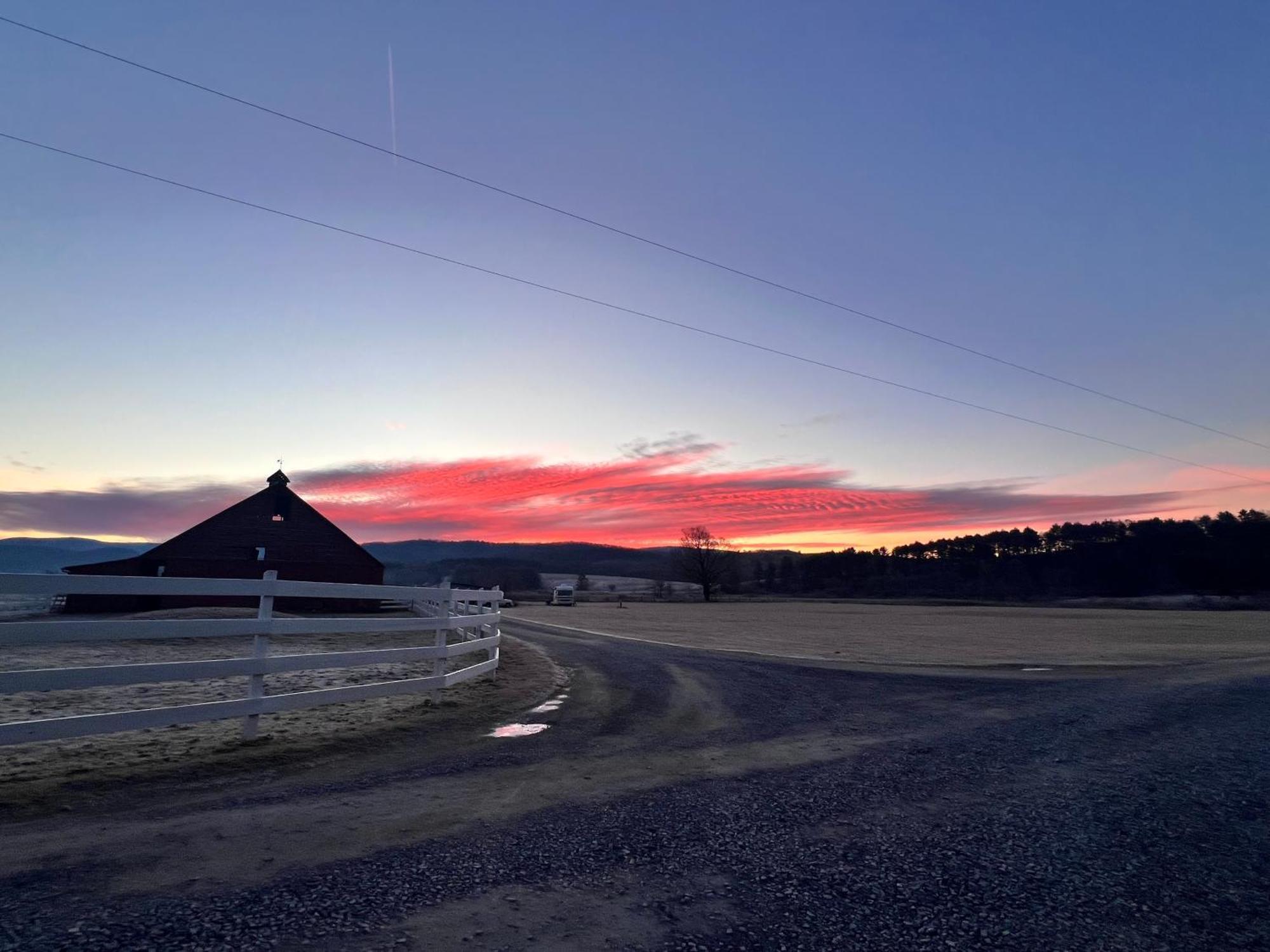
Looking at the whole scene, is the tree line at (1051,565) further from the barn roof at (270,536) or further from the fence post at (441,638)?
the fence post at (441,638)

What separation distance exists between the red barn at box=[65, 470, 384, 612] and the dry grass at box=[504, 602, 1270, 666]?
50.3ft

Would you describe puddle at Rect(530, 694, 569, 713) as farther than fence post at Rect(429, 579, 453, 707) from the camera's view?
No

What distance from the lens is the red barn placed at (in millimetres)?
42562

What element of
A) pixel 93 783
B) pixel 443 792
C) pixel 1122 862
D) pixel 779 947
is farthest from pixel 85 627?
pixel 1122 862

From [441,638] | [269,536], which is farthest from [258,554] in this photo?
[441,638]

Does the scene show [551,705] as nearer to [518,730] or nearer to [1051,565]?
[518,730]

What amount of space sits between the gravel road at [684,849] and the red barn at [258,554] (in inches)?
1583

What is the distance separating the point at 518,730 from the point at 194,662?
11.4ft

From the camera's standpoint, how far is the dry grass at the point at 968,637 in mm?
19891

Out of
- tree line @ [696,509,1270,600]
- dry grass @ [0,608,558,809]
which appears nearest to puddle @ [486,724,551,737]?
dry grass @ [0,608,558,809]

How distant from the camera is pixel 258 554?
143ft

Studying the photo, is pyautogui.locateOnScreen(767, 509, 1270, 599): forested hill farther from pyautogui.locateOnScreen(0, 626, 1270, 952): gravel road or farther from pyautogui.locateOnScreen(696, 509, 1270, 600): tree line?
pyautogui.locateOnScreen(0, 626, 1270, 952): gravel road

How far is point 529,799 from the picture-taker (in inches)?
208

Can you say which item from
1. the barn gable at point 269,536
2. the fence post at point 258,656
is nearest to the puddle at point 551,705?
the fence post at point 258,656
